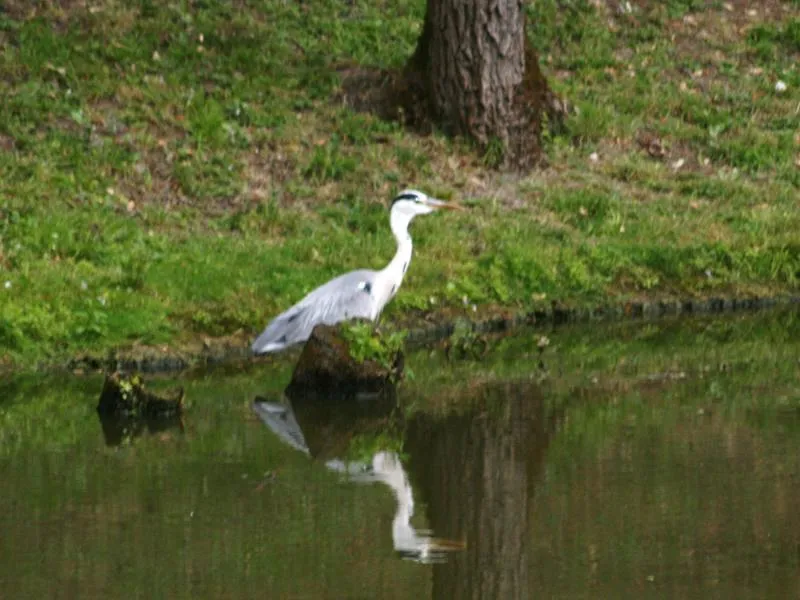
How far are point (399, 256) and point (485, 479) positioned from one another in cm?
380

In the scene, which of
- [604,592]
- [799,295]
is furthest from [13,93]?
[604,592]

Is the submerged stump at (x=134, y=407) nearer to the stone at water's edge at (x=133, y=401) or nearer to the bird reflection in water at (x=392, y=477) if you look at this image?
the stone at water's edge at (x=133, y=401)

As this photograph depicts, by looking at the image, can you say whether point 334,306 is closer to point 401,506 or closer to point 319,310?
point 319,310

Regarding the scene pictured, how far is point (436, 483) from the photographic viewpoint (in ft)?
36.4

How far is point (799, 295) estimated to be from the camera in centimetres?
1709

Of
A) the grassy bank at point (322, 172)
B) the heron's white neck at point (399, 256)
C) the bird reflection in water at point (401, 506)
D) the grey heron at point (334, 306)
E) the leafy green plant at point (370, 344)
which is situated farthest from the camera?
the grassy bank at point (322, 172)

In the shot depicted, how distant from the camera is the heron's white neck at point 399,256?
14.5 m

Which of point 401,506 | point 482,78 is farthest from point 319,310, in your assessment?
point 482,78

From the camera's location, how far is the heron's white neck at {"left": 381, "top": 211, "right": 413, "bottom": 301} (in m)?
14.5

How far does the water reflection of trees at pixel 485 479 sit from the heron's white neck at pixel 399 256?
1245 mm

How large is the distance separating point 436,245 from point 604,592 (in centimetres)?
817

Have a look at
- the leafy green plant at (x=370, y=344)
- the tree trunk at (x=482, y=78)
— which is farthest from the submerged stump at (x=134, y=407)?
the tree trunk at (x=482, y=78)

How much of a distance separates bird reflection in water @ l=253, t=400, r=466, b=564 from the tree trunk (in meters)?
6.20

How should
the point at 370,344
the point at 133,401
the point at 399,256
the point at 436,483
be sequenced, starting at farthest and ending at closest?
the point at 399,256
the point at 370,344
the point at 133,401
the point at 436,483
